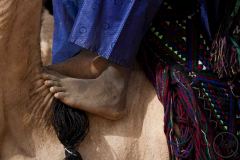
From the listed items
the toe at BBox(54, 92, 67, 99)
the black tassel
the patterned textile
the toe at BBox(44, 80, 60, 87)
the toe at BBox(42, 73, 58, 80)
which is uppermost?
the patterned textile

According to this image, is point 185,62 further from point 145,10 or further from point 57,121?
point 57,121

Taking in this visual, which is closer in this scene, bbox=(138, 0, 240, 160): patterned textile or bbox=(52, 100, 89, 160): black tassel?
bbox=(52, 100, 89, 160): black tassel

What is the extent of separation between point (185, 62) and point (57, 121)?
0.41 meters

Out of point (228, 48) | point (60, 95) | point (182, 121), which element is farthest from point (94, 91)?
point (228, 48)

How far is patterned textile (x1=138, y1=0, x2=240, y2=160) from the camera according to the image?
77.9 inches

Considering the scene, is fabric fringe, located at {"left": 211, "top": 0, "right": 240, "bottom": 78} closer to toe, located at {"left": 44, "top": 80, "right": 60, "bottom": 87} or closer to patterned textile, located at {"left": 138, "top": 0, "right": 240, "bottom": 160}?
patterned textile, located at {"left": 138, "top": 0, "right": 240, "bottom": 160}

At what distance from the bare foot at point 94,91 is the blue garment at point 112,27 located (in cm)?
6

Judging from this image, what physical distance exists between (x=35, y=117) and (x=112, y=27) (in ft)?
1.05

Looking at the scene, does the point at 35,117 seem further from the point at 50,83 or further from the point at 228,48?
the point at 228,48

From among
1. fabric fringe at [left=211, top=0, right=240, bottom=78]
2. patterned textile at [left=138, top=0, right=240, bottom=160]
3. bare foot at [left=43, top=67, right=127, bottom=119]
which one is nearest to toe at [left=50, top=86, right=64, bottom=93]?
bare foot at [left=43, top=67, right=127, bottom=119]

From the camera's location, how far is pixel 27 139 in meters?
1.91

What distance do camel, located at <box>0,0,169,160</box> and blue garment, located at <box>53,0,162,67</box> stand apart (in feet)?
0.41

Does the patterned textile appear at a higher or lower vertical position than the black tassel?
higher

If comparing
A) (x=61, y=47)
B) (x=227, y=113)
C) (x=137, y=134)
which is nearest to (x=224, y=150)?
(x=227, y=113)
